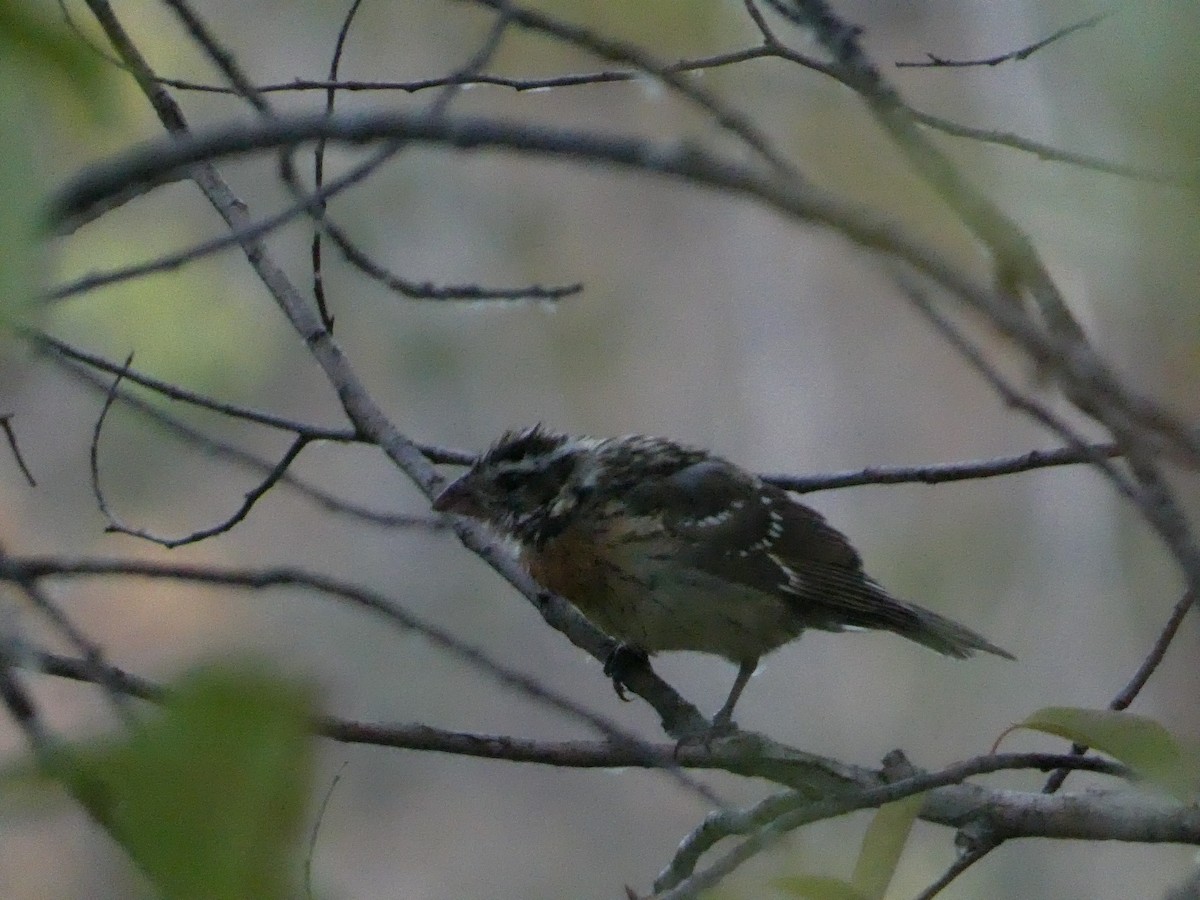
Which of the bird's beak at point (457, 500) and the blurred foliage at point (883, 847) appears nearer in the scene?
the blurred foliage at point (883, 847)

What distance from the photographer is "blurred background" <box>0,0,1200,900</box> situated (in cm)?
927

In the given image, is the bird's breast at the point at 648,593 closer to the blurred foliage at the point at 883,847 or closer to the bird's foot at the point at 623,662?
the bird's foot at the point at 623,662

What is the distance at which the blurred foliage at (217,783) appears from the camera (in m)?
0.69

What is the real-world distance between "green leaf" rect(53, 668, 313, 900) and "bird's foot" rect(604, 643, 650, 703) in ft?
9.95

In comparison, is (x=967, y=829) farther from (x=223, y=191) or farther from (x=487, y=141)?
(x=223, y=191)

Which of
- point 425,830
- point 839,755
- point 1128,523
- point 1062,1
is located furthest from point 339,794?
point 1062,1

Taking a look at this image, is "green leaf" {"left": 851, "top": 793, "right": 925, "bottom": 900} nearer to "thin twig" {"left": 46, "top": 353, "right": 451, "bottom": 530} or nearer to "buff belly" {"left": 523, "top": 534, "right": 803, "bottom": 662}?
"thin twig" {"left": 46, "top": 353, "right": 451, "bottom": 530}

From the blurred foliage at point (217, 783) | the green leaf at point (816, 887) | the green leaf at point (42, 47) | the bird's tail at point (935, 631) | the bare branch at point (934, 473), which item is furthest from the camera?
the bird's tail at point (935, 631)

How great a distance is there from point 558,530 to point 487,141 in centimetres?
303

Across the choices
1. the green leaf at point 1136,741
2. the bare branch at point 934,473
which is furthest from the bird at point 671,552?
the green leaf at point 1136,741

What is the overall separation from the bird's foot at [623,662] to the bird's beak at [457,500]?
547 mm

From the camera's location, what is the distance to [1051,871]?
→ 961cm

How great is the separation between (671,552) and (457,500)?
603 millimetres

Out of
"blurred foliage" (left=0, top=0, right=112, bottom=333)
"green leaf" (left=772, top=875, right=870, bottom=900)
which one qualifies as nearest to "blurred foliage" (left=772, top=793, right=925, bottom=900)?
"green leaf" (left=772, top=875, right=870, bottom=900)
